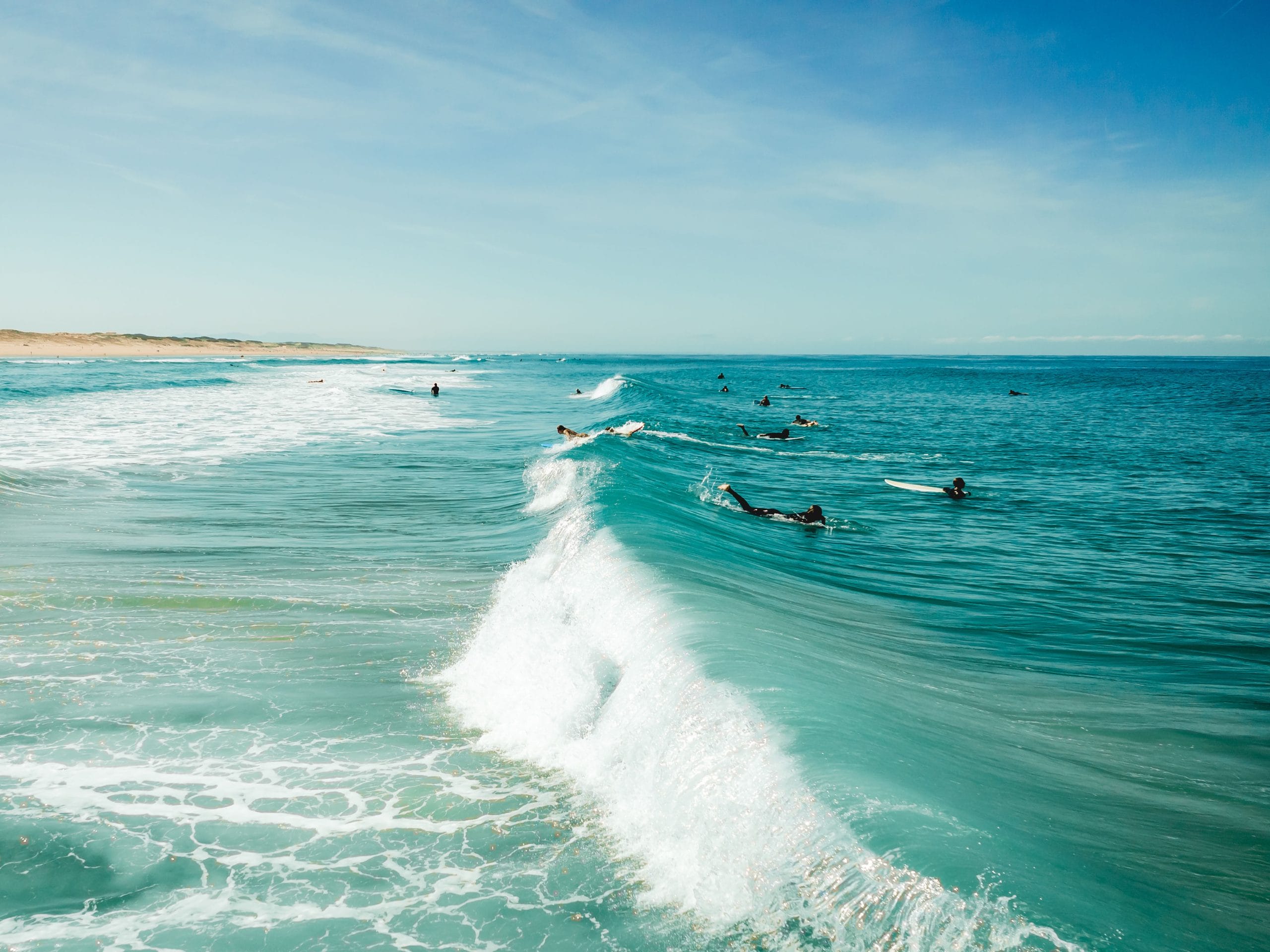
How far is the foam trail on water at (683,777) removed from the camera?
151 inches

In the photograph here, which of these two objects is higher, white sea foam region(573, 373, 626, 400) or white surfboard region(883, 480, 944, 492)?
white sea foam region(573, 373, 626, 400)

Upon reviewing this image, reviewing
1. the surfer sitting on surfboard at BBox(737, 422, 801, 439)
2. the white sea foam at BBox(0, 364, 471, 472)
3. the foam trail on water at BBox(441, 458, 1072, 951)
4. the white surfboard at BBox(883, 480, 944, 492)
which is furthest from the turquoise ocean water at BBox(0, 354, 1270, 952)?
the surfer sitting on surfboard at BBox(737, 422, 801, 439)

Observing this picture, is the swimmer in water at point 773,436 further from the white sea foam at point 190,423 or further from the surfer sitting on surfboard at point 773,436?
the white sea foam at point 190,423

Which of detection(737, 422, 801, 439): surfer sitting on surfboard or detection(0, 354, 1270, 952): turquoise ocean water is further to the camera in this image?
detection(737, 422, 801, 439): surfer sitting on surfboard

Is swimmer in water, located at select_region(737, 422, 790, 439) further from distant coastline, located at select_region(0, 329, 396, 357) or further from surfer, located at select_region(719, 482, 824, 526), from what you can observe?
distant coastline, located at select_region(0, 329, 396, 357)

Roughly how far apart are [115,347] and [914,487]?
5434 inches

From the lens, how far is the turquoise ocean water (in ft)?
13.5

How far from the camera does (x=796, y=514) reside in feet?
51.1

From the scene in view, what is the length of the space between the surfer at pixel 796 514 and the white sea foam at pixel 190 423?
14340 mm

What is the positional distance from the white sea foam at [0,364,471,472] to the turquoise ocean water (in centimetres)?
428

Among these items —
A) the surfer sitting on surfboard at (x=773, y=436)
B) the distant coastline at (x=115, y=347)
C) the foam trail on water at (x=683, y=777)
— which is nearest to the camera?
the foam trail on water at (x=683, y=777)

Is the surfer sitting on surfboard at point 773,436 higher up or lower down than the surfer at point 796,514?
higher up

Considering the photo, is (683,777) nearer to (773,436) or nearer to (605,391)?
(773,436)

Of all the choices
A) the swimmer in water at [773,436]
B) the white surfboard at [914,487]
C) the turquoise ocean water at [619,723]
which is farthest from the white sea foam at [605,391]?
the turquoise ocean water at [619,723]
